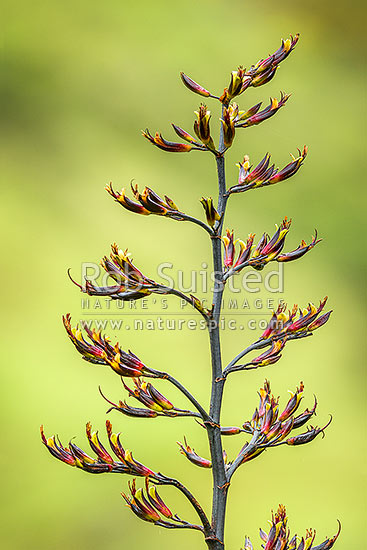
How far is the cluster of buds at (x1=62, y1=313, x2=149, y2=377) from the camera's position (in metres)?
1.63

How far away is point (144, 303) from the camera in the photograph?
264cm

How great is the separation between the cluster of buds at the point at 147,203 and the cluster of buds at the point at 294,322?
38 centimetres

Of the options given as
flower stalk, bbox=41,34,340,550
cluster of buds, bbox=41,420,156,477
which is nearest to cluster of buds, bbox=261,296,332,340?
flower stalk, bbox=41,34,340,550

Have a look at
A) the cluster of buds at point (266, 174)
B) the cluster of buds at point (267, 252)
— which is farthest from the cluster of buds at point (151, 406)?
the cluster of buds at point (266, 174)

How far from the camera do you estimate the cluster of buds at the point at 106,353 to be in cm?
163

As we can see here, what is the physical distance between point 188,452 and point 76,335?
45 cm

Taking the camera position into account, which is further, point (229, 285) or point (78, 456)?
point (229, 285)

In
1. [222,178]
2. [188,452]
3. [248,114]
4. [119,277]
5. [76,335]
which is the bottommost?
[188,452]

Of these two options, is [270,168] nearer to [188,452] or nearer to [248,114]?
[248,114]

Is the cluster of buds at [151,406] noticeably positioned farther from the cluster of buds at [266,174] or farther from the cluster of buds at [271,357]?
the cluster of buds at [266,174]

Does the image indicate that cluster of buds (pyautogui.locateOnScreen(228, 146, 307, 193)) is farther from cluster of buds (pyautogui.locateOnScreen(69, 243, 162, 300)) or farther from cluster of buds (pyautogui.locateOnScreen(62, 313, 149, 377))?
cluster of buds (pyautogui.locateOnScreen(62, 313, 149, 377))

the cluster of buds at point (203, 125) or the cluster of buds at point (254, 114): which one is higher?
the cluster of buds at point (254, 114)

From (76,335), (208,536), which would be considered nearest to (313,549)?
(208,536)

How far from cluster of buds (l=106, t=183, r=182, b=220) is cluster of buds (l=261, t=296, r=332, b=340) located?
0.38 meters
